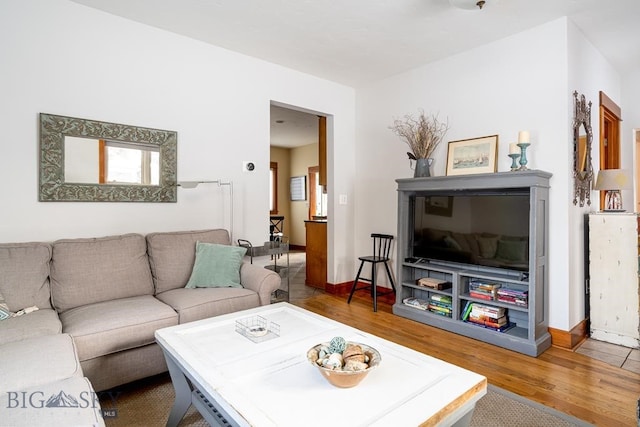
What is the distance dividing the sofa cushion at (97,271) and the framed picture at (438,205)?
2.58m

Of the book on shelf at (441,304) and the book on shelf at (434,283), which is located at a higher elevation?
the book on shelf at (434,283)

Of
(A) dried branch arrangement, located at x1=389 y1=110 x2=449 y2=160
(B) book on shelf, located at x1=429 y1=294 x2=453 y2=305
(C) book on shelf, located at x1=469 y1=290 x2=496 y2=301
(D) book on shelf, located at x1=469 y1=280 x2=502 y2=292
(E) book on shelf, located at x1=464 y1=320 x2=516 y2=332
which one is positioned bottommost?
(E) book on shelf, located at x1=464 y1=320 x2=516 y2=332

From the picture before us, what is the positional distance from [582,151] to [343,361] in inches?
118

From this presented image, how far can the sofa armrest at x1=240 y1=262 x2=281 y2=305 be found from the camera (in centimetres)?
270

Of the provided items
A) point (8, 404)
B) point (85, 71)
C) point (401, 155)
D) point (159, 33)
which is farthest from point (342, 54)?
point (8, 404)

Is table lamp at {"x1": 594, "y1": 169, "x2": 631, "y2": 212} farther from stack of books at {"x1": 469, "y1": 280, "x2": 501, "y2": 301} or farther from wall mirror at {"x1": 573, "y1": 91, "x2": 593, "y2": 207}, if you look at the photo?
stack of books at {"x1": 469, "y1": 280, "x2": 501, "y2": 301}

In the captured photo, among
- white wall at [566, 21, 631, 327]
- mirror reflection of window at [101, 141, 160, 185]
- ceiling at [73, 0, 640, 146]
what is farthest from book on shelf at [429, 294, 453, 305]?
mirror reflection of window at [101, 141, 160, 185]

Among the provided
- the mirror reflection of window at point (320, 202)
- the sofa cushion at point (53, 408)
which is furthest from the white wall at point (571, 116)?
the mirror reflection of window at point (320, 202)

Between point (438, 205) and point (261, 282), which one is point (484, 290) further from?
point (261, 282)

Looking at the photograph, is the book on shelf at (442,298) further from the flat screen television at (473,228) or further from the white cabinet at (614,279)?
the white cabinet at (614,279)

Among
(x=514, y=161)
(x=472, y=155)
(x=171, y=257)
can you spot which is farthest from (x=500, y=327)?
(x=171, y=257)

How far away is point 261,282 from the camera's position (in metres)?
2.71

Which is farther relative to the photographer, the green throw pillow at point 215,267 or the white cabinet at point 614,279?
the white cabinet at point 614,279

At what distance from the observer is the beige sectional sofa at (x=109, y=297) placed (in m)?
1.90
